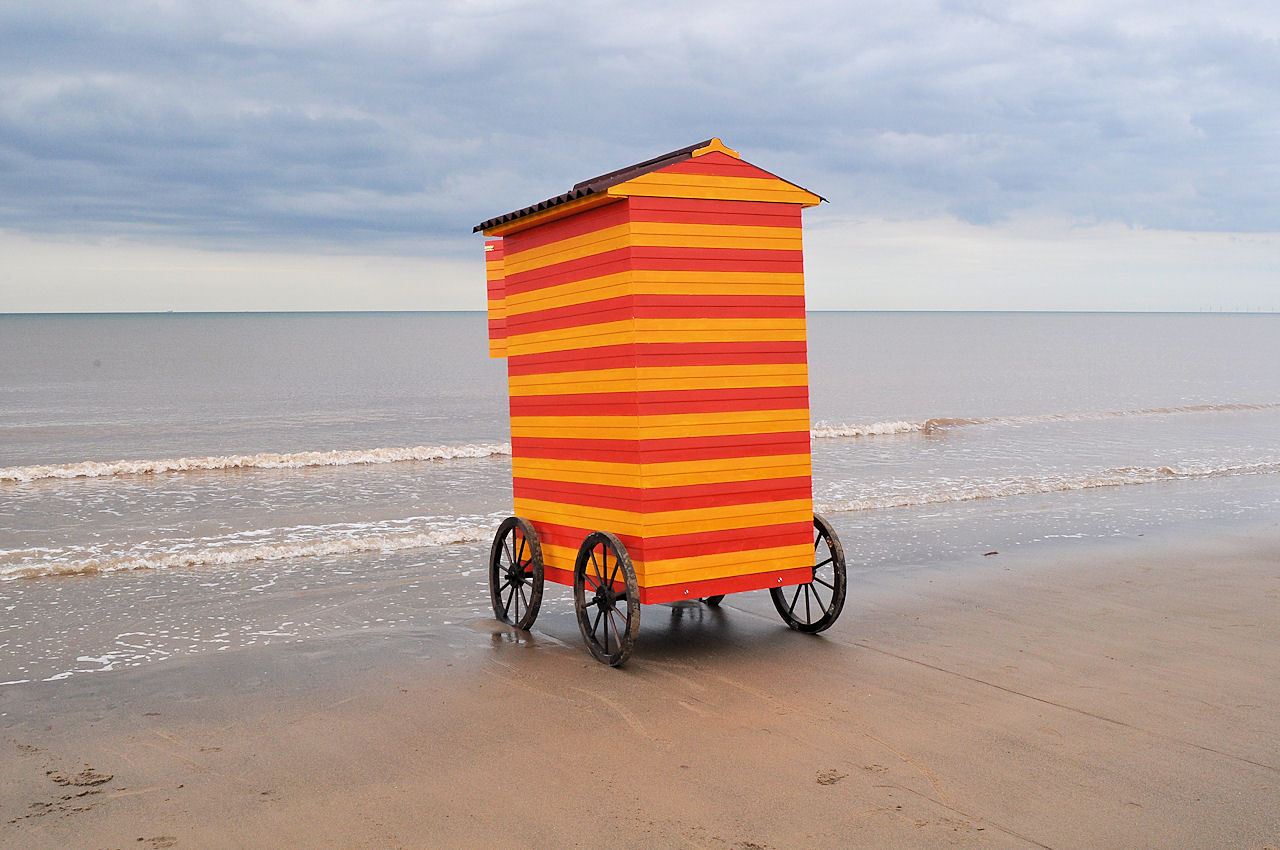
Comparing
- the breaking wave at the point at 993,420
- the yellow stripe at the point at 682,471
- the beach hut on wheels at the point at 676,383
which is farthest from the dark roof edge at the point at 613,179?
the breaking wave at the point at 993,420

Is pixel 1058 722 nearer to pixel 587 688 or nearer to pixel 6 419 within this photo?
pixel 587 688

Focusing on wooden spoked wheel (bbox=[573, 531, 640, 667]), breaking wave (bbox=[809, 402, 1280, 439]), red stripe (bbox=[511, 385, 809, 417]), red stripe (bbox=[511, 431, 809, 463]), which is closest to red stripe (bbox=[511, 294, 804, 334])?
red stripe (bbox=[511, 385, 809, 417])

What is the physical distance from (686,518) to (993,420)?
97.7 ft

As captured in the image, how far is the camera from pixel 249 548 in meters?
12.2

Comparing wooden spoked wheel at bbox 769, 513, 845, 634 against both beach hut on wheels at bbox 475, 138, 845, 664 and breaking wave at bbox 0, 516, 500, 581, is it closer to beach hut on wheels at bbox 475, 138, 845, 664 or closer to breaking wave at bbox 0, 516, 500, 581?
beach hut on wheels at bbox 475, 138, 845, 664

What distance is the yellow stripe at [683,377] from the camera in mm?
6574

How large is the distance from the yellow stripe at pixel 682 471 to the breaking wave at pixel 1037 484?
26.4ft

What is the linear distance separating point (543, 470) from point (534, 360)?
0.82 meters

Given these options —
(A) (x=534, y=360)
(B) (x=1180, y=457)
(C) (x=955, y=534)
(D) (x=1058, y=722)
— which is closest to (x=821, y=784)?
(D) (x=1058, y=722)

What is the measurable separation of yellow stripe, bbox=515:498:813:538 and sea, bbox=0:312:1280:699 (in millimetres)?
1622

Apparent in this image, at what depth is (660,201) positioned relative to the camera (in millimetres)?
6535

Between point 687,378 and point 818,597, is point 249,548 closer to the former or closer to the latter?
point 818,597

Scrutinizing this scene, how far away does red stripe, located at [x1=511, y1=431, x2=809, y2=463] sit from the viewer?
6.59 metres

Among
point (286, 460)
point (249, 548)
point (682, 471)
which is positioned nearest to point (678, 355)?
point (682, 471)
